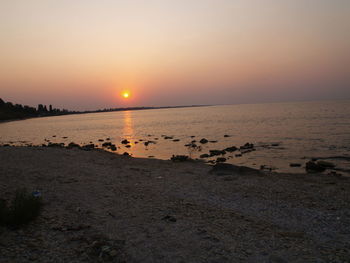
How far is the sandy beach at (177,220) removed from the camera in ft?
19.6

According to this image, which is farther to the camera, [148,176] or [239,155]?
[239,155]

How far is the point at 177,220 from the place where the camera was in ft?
26.3

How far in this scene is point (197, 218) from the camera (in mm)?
8273

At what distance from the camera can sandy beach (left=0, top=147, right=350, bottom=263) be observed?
19.6 ft

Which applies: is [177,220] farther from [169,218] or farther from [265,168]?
[265,168]

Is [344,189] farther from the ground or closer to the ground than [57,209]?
closer to the ground

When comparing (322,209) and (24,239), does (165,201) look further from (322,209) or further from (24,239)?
(322,209)

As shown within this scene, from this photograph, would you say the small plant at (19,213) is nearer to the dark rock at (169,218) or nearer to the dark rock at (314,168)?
the dark rock at (169,218)

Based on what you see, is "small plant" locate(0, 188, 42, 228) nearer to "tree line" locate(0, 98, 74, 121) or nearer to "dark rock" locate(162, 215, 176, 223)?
"dark rock" locate(162, 215, 176, 223)

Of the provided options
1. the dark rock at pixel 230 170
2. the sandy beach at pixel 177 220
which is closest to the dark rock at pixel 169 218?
the sandy beach at pixel 177 220

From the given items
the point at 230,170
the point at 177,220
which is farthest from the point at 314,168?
the point at 177,220

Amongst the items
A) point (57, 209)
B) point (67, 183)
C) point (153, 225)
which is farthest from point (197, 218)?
point (67, 183)

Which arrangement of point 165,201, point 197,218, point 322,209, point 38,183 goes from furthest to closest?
1. point 38,183
2. point 165,201
3. point 322,209
4. point 197,218

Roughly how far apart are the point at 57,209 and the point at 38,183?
13.6 feet
